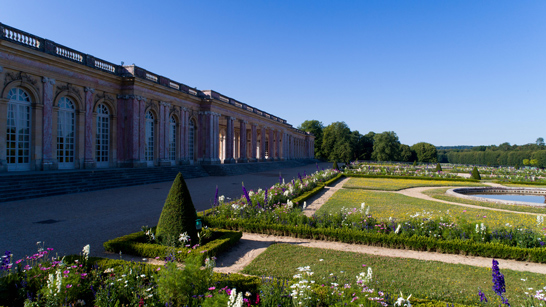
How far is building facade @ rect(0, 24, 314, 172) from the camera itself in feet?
61.3

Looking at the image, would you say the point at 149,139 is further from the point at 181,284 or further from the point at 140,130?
the point at 181,284

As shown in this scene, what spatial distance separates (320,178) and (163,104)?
16180mm

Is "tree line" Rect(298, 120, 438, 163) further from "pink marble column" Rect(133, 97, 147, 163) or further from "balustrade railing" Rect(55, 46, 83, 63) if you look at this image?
"balustrade railing" Rect(55, 46, 83, 63)

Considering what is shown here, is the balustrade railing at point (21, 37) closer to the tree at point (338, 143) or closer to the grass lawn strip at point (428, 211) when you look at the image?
the grass lawn strip at point (428, 211)

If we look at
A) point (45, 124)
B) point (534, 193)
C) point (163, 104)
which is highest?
point (163, 104)

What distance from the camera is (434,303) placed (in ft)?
15.7

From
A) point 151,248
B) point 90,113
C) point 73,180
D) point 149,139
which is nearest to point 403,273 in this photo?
point 151,248

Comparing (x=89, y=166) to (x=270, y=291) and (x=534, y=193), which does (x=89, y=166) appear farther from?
(x=534, y=193)

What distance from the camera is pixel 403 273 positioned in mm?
6648

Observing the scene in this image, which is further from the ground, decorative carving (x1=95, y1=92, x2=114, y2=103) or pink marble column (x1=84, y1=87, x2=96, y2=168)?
decorative carving (x1=95, y1=92, x2=114, y2=103)

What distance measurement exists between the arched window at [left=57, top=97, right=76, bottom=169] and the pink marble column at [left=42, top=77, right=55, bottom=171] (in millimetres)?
1118

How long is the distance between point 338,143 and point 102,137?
69.0m

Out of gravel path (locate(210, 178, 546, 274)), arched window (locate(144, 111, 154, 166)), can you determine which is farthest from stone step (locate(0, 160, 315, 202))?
gravel path (locate(210, 178, 546, 274))

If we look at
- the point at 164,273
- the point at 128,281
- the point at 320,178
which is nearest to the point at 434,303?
the point at 164,273
